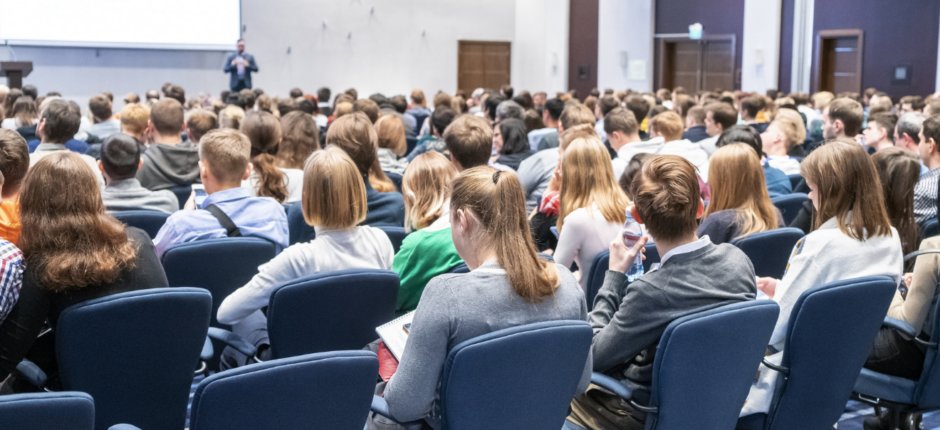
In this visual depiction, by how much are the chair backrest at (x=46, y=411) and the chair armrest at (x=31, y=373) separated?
33.3 inches

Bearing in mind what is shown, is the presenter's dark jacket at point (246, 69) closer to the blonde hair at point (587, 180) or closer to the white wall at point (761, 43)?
the white wall at point (761, 43)

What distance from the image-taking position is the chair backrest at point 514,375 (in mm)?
1795

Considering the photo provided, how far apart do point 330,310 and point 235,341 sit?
0.42m

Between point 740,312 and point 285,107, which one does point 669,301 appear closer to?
point 740,312

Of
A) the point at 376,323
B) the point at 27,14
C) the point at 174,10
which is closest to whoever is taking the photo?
the point at 376,323

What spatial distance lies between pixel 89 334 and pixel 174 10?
13.7 metres

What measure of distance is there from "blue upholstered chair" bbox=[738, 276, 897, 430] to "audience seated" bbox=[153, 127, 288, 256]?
2101 mm

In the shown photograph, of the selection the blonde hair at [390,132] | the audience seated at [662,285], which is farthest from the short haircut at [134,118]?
the audience seated at [662,285]

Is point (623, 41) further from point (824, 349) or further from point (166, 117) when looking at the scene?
point (824, 349)

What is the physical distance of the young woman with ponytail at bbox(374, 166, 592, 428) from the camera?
187 centimetres

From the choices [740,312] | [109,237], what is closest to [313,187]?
[109,237]

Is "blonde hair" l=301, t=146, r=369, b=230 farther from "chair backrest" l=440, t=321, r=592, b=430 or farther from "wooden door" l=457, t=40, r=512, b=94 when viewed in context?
"wooden door" l=457, t=40, r=512, b=94

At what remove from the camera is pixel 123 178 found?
3902 mm

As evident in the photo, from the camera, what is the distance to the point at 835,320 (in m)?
2.29
